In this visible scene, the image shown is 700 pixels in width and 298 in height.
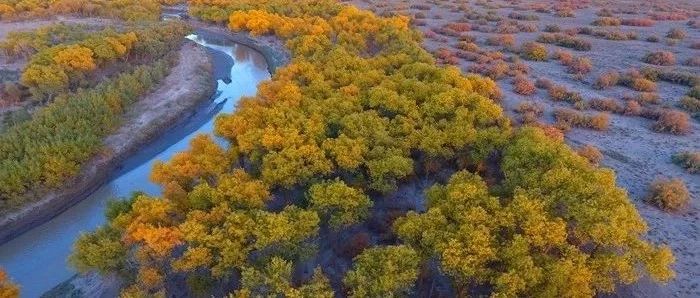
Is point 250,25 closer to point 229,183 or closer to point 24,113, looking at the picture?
point 24,113

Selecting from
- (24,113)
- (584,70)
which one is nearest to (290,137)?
(24,113)

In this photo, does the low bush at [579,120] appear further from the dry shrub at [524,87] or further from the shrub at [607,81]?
the shrub at [607,81]

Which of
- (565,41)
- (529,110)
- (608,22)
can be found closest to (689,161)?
(529,110)

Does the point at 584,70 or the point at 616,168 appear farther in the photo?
the point at 584,70

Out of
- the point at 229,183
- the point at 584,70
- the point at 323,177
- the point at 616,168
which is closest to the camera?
the point at 229,183

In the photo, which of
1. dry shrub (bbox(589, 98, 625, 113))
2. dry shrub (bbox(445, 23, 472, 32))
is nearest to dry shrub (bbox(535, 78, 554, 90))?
dry shrub (bbox(589, 98, 625, 113))
